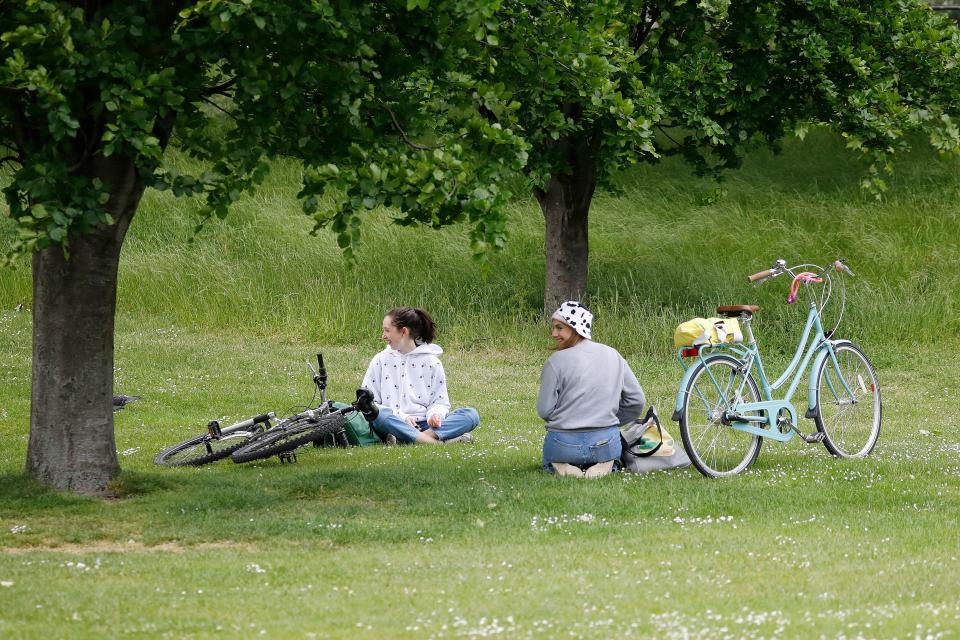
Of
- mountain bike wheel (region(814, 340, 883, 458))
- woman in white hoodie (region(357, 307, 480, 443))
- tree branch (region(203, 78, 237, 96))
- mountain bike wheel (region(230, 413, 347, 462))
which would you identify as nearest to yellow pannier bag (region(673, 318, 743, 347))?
mountain bike wheel (region(814, 340, 883, 458))

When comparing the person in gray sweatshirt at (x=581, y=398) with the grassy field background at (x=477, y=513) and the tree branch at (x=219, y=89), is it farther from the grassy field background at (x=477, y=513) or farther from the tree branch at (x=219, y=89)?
the tree branch at (x=219, y=89)

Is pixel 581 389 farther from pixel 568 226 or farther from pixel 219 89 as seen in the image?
pixel 568 226

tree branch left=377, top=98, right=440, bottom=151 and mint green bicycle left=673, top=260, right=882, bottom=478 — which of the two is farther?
mint green bicycle left=673, top=260, right=882, bottom=478

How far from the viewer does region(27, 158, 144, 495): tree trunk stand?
890 cm

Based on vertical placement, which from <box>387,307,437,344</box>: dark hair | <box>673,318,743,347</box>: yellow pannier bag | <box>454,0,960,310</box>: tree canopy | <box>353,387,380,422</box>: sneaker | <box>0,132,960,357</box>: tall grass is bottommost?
<box>353,387,380,422</box>: sneaker

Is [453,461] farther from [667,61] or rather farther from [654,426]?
[667,61]

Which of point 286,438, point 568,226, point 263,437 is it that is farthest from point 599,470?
point 568,226

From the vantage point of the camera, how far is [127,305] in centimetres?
2436

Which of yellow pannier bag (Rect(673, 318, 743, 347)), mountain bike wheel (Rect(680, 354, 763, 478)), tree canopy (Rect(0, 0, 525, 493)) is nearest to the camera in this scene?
tree canopy (Rect(0, 0, 525, 493))

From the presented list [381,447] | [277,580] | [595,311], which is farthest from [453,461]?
[595,311]

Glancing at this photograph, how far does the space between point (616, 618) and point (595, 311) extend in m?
15.7

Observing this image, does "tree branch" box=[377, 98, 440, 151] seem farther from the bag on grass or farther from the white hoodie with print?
the white hoodie with print

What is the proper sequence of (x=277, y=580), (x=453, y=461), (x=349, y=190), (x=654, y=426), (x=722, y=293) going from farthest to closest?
(x=722, y=293) → (x=453, y=461) → (x=654, y=426) → (x=349, y=190) → (x=277, y=580)

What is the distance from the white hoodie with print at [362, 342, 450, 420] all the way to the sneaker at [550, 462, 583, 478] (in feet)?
8.01
